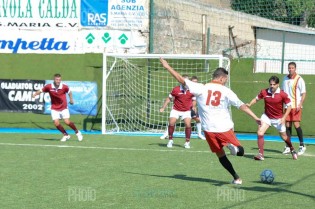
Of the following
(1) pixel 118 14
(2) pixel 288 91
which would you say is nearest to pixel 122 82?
(1) pixel 118 14

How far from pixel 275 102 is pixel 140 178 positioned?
4933mm

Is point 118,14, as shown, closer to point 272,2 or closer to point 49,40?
point 49,40

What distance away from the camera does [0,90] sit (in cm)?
2528

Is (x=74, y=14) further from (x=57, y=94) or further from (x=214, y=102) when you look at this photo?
(x=214, y=102)

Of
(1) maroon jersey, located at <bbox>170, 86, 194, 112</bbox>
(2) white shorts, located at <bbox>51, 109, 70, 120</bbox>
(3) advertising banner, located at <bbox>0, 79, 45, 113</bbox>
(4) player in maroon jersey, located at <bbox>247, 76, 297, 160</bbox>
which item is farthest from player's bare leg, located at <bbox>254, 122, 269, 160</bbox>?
(3) advertising banner, located at <bbox>0, 79, 45, 113</bbox>

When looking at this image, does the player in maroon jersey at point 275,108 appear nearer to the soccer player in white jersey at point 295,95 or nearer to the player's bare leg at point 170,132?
the soccer player in white jersey at point 295,95

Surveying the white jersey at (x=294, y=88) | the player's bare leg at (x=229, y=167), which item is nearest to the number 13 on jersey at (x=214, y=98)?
the player's bare leg at (x=229, y=167)

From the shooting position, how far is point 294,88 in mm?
18094

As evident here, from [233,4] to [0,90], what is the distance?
1161cm

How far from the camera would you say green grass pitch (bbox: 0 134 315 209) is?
1009 cm

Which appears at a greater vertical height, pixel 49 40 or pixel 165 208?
pixel 49 40

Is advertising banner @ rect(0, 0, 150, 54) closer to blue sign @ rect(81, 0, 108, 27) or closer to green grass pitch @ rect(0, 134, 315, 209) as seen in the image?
blue sign @ rect(81, 0, 108, 27)

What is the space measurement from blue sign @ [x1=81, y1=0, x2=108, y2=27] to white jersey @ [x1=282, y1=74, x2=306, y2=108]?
428 inches

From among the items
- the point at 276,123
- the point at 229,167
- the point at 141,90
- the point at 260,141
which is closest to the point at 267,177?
the point at 229,167
